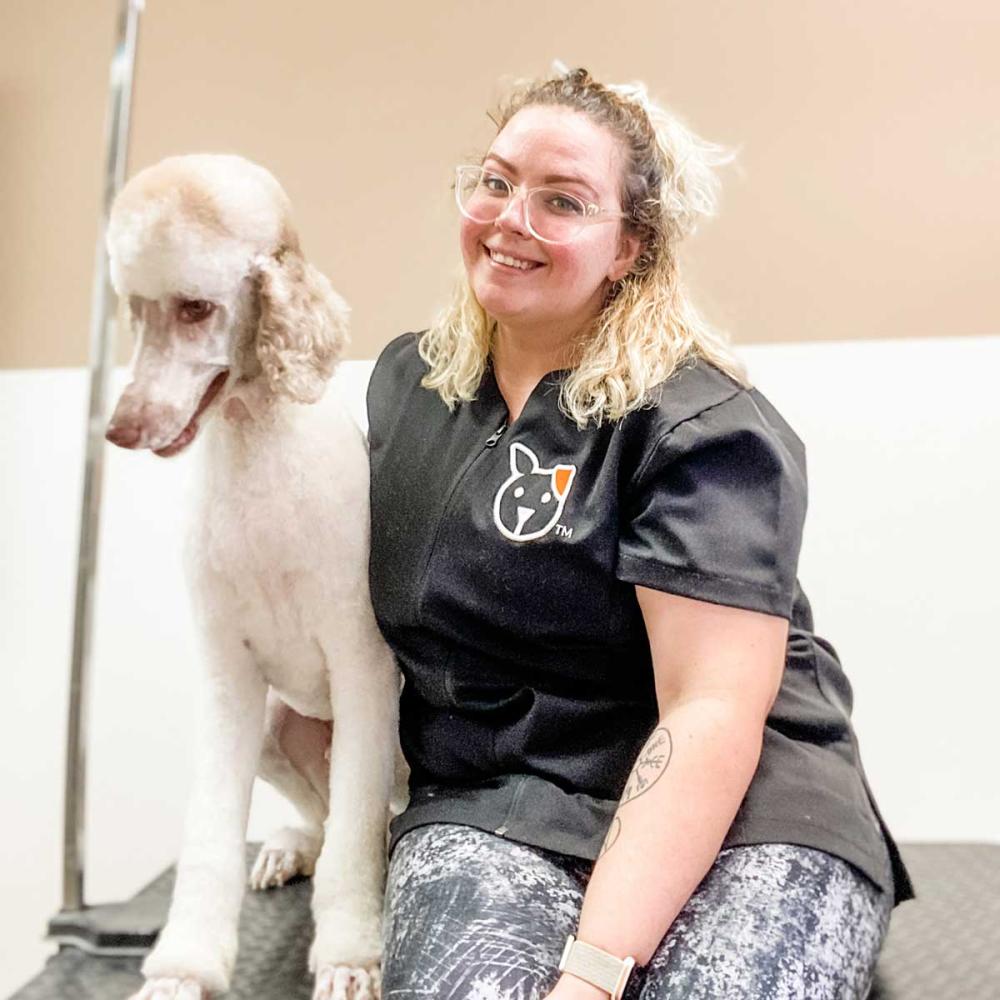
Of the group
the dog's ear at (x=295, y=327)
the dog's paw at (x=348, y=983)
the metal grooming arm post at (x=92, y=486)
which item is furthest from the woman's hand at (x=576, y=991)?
the metal grooming arm post at (x=92, y=486)

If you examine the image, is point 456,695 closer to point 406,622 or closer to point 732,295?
point 406,622

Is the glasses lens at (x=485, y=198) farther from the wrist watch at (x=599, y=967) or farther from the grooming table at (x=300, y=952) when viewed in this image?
the grooming table at (x=300, y=952)

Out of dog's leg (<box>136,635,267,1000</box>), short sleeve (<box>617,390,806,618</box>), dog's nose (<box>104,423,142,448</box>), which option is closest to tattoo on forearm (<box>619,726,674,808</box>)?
short sleeve (<box>617,390,806,618</box>)

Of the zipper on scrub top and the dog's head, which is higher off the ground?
the dog's head

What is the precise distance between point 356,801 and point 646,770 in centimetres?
30

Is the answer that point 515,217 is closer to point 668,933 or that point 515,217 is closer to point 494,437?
point 494,437

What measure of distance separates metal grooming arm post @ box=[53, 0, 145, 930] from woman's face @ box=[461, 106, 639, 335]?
1.32 feet

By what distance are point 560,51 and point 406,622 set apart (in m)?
0.79

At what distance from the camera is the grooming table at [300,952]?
1038 millimetres

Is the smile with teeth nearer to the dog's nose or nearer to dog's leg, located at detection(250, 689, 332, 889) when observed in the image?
the dog's nose

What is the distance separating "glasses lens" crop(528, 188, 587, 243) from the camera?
971 millimetres

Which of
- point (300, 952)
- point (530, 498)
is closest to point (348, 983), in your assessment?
point (300, 952)

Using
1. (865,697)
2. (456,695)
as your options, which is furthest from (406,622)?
(865,697)

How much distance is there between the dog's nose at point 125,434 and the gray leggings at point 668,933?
458mm
